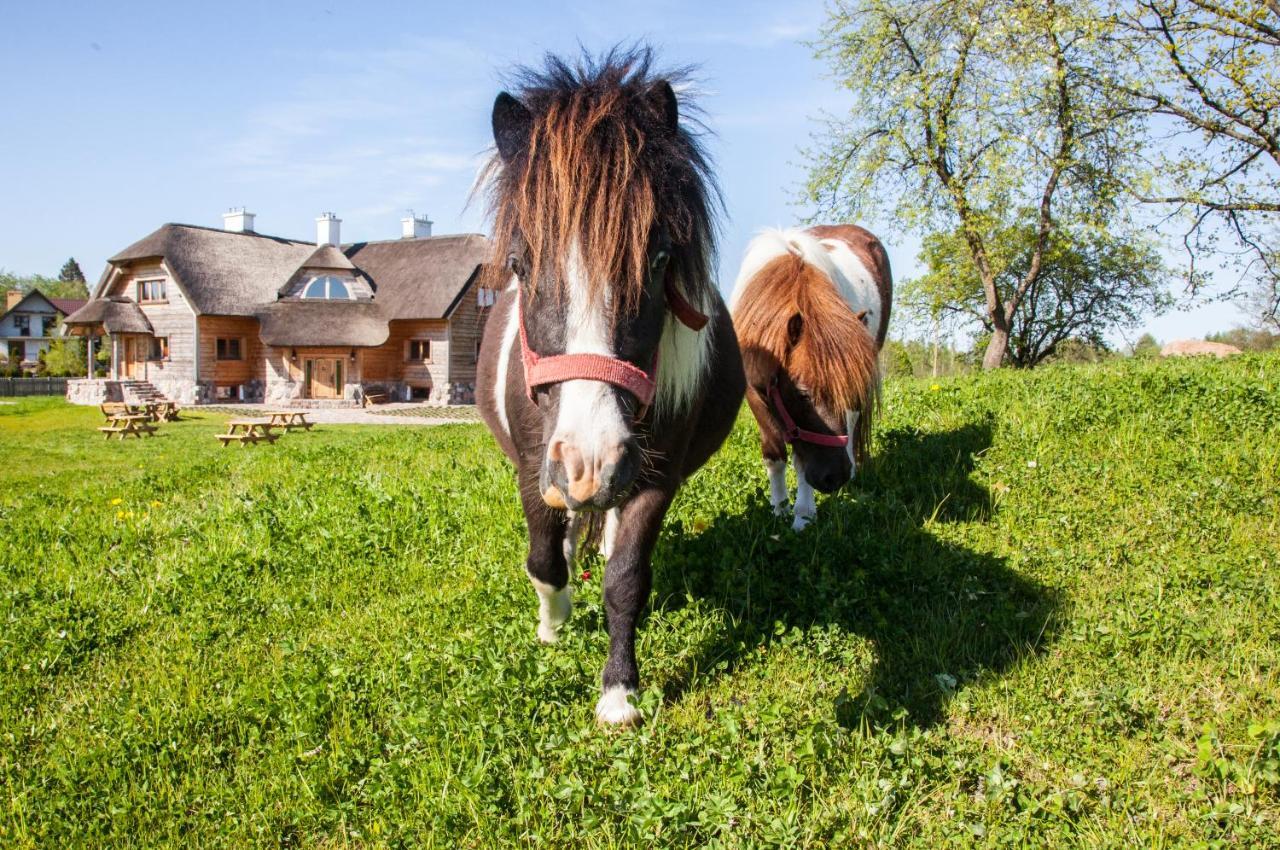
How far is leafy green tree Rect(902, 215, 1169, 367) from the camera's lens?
23062mm

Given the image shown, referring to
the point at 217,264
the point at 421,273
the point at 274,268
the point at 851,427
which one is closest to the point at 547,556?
the point at 851,427

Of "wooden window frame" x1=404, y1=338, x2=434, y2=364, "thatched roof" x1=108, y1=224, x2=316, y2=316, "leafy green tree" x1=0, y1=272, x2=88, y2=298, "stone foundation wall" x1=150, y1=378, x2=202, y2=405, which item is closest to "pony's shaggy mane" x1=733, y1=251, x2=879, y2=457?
"wooden window frame" x1=404, y1=338, x2=434, y2=364

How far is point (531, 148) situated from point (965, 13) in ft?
73.6

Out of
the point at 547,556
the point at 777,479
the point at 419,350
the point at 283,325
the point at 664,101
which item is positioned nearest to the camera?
Answer: the point at 664,101

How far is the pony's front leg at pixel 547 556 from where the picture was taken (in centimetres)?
328

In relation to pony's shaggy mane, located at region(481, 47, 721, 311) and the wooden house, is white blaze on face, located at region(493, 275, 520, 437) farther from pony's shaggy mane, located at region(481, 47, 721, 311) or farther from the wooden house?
the wooden house

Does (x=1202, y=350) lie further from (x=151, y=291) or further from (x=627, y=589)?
(x=151, y=291)

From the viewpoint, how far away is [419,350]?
1523 inches

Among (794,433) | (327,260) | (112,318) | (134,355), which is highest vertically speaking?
(327,260)

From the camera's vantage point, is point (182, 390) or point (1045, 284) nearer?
point (1045, 284)

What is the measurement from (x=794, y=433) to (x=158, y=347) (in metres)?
42.7

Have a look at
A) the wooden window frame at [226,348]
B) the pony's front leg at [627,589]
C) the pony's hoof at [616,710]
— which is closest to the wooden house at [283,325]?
the wooden window frame at [226,348]

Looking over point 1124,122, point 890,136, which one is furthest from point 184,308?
point 1124,122

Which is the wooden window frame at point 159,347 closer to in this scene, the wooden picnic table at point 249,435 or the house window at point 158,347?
the house window at point 158,347
